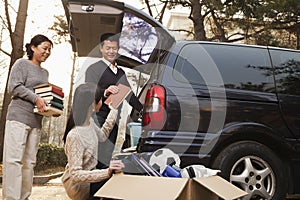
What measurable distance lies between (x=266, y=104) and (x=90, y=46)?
2060mm

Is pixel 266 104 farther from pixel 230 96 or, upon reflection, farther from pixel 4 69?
pixel 4 69

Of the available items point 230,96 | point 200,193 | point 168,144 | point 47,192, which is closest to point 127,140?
point 168,144

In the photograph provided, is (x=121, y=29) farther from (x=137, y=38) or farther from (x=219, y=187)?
(x=219, y=187)

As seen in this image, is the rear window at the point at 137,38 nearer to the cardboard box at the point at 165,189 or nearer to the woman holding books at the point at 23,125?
the woman holding books at the point at 23,125

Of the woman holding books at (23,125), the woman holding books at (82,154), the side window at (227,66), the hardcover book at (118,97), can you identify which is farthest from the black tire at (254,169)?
the woman holding books at (23,125)

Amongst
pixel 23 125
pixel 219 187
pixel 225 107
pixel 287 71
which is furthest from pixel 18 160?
pixel 287 71

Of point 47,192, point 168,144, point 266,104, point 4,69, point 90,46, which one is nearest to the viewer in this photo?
point 168,144

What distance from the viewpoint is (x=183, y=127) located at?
2.52m

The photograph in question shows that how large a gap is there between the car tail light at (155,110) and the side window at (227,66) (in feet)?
0.69

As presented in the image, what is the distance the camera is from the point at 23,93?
2.57m

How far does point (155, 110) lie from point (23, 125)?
39.9 inches

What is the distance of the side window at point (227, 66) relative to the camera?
8.76 feet

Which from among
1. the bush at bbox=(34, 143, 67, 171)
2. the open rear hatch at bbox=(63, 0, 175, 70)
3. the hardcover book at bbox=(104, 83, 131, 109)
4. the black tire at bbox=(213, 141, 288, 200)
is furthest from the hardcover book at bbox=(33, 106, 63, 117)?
the bush at bbox=(34, 143, 67, 171)

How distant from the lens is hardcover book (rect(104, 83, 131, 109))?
2523mm
